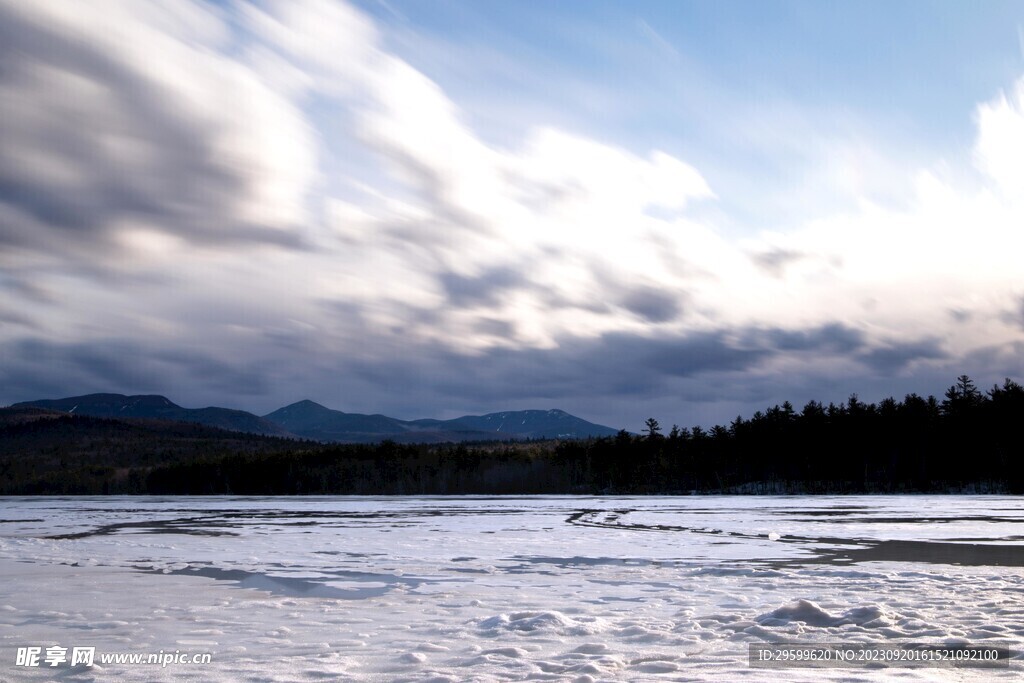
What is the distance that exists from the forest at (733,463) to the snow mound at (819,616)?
103 meters

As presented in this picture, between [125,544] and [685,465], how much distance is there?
10985 cm

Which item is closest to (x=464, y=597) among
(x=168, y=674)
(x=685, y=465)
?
(x=168, y=674)

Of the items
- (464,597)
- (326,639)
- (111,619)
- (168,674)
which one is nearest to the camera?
(168,674)

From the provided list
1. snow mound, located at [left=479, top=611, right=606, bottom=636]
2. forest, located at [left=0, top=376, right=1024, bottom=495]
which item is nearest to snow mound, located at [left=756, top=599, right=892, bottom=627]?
snow mound, located at [left=479, top=611, right=606, bottom=636]

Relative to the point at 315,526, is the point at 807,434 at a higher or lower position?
higher

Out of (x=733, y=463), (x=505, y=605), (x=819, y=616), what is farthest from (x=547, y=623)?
(x=733, y=463)

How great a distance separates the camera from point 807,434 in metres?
115

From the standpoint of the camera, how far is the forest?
103 metres

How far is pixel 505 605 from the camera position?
14.3m

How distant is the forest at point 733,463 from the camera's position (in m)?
103

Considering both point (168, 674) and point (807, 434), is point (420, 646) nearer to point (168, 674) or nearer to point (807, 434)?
point (168, 674)

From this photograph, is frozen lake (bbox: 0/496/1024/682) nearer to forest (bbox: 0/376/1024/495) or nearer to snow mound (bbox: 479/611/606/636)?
snow mound (bbox: 479/611/606/636)

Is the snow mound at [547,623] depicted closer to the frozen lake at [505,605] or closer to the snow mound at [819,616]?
the frozen lake at [505,605]

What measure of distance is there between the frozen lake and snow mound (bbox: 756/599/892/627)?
0.12ft
